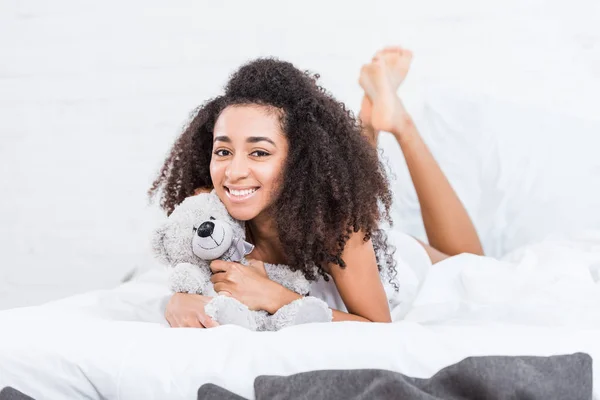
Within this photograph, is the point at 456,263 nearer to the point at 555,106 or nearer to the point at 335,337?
A: the point at 335,337

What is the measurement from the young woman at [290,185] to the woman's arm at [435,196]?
17.3 inches

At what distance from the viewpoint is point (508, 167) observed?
211 centimetres

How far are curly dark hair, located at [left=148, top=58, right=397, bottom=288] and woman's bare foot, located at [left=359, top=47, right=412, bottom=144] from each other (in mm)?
569

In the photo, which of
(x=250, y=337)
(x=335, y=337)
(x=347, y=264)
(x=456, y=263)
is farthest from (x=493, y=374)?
(x=456, y=263)

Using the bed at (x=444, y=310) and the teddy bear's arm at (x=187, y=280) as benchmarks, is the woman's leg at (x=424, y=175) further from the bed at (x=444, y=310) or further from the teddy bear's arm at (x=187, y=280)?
the teddy bear's arm at (x=187, y=280)

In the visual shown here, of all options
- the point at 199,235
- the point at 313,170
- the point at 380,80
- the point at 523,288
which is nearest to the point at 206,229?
the point at 199,235

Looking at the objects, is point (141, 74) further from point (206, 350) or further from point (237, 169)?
point (206, 350)

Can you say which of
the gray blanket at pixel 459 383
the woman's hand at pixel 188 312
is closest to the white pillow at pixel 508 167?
the woman's hand at pixel 188 312

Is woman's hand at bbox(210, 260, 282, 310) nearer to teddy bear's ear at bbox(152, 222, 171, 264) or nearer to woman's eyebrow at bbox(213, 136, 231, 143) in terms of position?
teddy bear's ear at bbox(152, 222, 171, 264)

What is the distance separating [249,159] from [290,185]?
9cm

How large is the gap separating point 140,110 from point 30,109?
1.31 ft

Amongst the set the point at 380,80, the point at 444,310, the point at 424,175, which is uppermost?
the point at 380,80

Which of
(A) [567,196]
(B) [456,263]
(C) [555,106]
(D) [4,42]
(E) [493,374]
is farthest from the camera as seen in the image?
(D) [4,42]

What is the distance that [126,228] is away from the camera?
2.50 m
